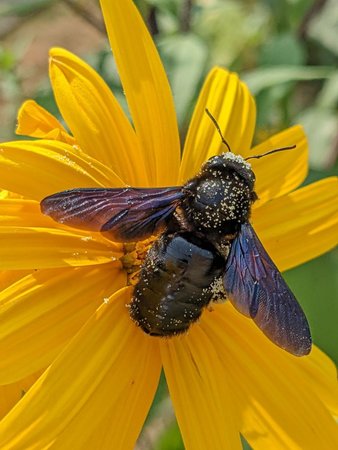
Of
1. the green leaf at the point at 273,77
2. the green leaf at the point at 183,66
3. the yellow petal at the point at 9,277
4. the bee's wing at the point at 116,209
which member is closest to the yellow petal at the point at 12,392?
the yellow petal at the point at 9,277

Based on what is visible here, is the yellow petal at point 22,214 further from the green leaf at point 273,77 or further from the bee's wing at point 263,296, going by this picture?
the green leaf at point 273,77

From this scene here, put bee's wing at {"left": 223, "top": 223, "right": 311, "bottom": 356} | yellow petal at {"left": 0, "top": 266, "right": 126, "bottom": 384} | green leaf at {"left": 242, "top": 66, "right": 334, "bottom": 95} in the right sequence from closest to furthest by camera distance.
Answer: bee's wing at {"left": 223, "top": 223, "right": 311, "bottom": 356} < yellow petal at {"left": 0, "top": 266, "right": 126, "bottom": 384} < green leaf at {"left": 242, "top": 66, "right": 334, "bottom": 95}

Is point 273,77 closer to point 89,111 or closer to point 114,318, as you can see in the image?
point 89,111

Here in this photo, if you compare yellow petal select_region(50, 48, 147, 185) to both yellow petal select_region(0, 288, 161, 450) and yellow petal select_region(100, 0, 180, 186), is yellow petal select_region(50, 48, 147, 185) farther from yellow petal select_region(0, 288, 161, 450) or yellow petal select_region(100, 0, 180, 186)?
yellow petal select_region(0, 288, 161, 450)

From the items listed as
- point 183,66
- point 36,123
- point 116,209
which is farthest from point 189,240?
point 183,66

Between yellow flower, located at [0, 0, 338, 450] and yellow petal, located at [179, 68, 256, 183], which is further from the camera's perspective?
yellow petal, located at [179, 68, 256, 183]

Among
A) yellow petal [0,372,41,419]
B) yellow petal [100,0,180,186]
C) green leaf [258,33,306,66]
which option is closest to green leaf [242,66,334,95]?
green leaf [258,33,306,66]
